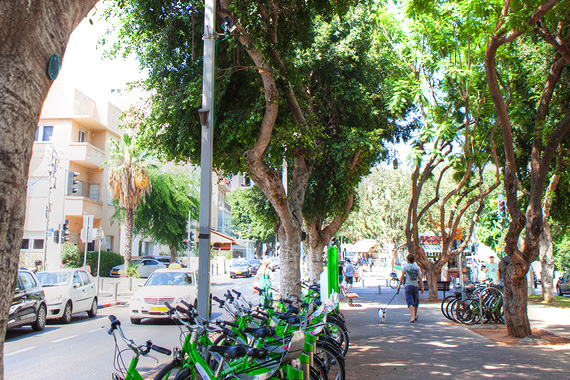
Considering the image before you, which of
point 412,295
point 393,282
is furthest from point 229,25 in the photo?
point 393,282

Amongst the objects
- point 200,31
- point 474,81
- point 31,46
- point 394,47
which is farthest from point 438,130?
point 31,46

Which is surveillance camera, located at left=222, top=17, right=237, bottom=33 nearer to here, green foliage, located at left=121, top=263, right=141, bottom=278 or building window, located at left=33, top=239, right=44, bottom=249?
green foliage, located at left=121, top=263, right=141, bottom=278

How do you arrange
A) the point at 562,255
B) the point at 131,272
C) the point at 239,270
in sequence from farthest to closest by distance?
the point at 562,255 → the point at 239,270 → the point at 131,272

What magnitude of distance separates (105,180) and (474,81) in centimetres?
3008

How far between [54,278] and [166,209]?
2138 centimetres

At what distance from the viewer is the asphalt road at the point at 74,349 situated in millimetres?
8258

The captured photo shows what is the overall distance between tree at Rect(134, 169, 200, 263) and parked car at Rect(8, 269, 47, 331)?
2158 centimetres

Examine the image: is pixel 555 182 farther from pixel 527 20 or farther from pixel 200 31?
pixel 200 31

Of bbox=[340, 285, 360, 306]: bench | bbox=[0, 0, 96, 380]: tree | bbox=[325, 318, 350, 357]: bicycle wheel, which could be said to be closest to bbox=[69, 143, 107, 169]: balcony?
bbox=[340, 285, 360, 306]: bench

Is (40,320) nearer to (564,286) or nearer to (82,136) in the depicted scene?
(82,136)

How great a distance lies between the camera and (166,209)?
37.2 m

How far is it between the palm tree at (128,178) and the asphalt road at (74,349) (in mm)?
16770

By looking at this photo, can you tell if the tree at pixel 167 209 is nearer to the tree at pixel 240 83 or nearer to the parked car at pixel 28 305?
the parked car at pixel 28 305

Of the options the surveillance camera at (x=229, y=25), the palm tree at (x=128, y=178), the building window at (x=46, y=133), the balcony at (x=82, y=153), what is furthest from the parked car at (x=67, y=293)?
the building window at (x=46, y=133)
